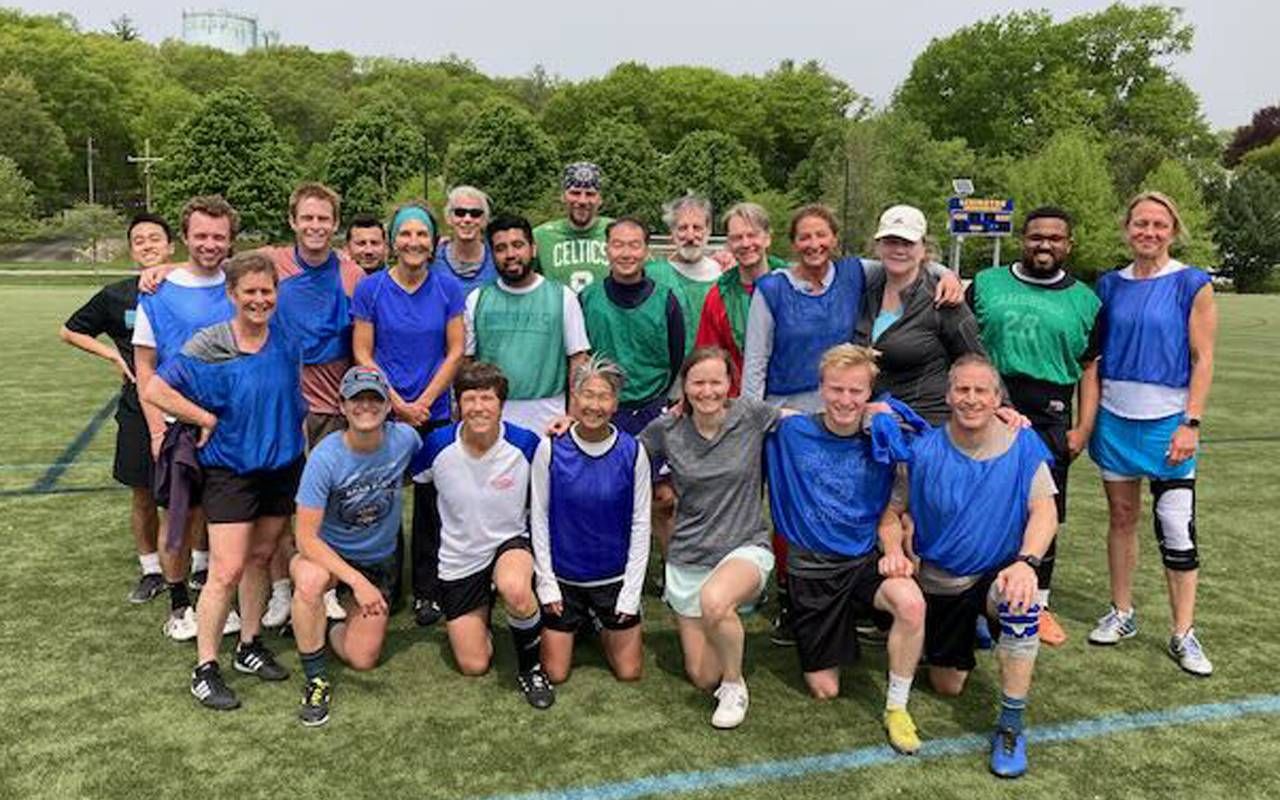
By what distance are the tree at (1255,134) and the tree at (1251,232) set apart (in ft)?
120

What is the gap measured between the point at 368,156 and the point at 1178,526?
221ft

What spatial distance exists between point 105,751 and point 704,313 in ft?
10.9

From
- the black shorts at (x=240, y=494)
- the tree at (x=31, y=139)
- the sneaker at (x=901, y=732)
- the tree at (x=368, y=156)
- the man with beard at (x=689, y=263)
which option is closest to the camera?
the sneaker at (x=901, y=732)

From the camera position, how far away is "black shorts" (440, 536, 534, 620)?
14.5 feet

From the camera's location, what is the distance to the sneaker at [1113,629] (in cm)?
479

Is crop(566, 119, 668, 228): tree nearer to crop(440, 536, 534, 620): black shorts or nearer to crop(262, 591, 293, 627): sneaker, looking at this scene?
crop(262, 591, 293, 627): sneaker

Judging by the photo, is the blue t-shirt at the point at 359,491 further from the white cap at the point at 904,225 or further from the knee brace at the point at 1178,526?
the knee brace at the point at 1178,526

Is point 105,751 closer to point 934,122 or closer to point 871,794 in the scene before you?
point 871,794

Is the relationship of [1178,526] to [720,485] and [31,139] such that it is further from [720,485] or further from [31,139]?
[31,139]

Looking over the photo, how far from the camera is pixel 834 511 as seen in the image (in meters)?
4.19

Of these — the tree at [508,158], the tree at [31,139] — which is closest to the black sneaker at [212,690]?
the tree at [508,158]

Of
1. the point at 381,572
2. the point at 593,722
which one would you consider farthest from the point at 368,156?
the point at 593,722

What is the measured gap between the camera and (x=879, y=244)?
14.7ft

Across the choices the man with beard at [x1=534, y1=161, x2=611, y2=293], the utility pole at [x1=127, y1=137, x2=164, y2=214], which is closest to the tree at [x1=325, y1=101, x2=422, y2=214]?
the utility pole at [x1=127, y1=137, x2=164, y2=214]
